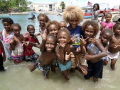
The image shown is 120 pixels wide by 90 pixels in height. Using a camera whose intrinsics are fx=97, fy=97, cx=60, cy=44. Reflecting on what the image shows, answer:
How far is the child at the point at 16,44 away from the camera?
266cm

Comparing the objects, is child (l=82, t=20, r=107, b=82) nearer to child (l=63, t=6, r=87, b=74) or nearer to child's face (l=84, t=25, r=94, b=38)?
child's face (l=84, t=25, r=94, b=38)

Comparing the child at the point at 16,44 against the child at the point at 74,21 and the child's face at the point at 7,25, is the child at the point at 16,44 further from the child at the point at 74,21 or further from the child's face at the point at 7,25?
the child at the point at 74,21

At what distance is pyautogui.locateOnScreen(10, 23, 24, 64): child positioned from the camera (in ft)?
8.73

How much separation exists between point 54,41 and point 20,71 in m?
1.47

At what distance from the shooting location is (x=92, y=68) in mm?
2275

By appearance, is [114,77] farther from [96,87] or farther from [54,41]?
[54,41]

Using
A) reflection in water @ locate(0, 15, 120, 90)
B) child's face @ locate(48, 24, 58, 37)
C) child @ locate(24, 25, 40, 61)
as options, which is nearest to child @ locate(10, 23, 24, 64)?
child @ locate(24, 25, 40, 61)

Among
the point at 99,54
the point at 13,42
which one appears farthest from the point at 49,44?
the point at 13,42

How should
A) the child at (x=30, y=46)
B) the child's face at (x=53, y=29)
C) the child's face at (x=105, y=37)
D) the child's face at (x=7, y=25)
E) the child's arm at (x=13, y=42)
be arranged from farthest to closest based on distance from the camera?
1. the child at (x=30, y=46)
2. the child's face at (x=7, y=25)
3. the child's arm at (x=13, y=42)
4. the child's face at (x=53, y=29)
5. the child's face at (x=105, y=37)

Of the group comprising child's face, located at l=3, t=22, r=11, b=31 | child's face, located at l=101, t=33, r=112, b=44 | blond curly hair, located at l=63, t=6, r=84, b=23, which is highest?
blond curly hair, located at l=63, t=6, r=84, b=23

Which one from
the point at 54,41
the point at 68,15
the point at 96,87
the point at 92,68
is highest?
the point at 68,15

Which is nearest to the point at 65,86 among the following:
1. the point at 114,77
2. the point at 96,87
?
the point at 96,87

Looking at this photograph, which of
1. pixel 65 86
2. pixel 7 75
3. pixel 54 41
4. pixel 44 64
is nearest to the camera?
pixel 54 41

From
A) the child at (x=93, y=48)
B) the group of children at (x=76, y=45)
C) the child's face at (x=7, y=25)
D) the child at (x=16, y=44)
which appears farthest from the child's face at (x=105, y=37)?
the child's face at (x=7, y=25)
